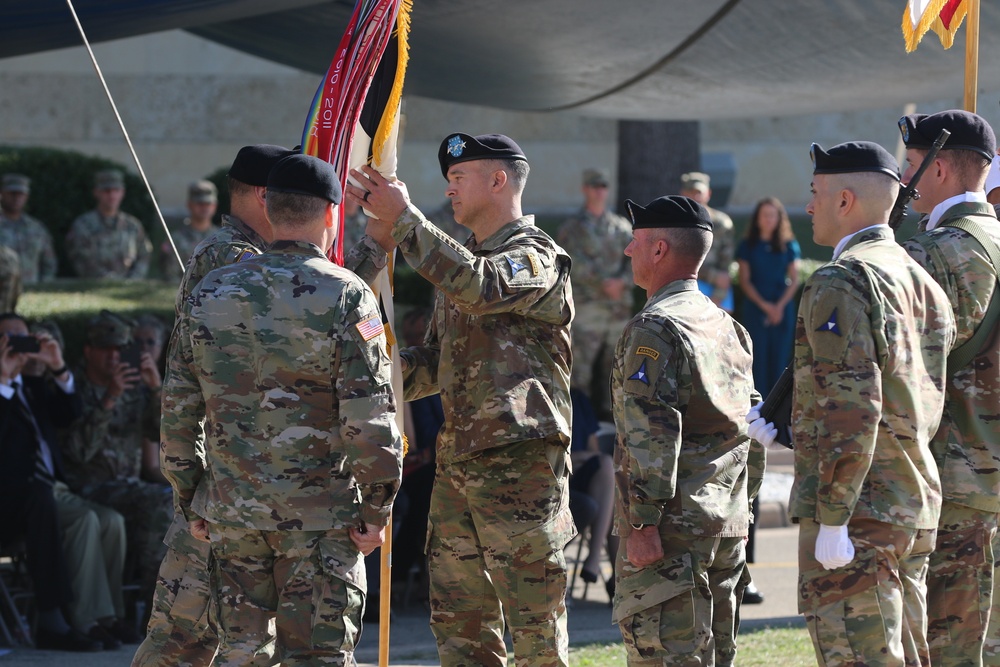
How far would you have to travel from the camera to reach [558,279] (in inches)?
205

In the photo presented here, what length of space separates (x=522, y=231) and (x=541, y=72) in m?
3.20

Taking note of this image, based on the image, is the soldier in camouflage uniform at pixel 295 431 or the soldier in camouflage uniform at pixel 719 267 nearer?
the soldier in camouflage uniform at pixel 295 431

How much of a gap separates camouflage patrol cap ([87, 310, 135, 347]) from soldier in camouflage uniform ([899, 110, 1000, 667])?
470cm

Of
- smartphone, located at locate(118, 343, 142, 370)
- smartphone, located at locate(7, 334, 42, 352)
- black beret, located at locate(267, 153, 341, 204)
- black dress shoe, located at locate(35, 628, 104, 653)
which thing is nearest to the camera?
black beret, located at locate(267, 153, 341, 204)

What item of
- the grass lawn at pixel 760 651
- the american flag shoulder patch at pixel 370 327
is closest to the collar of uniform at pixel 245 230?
the american flag shoulder patch at pixel 370 327

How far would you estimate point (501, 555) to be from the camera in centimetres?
509

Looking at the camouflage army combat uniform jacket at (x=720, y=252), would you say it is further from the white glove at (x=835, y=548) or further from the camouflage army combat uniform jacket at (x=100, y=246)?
the white glove at (x=835, y=548)

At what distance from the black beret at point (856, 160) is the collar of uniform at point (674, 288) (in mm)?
709

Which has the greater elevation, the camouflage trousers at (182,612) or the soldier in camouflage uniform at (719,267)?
the soldier in camouflage uniform at (719,267)

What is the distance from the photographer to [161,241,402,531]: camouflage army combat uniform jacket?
438 cm

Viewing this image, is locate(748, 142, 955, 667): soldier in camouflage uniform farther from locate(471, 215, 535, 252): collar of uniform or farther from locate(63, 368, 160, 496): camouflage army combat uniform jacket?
locate(63, 368, 160, 496): camouflage army combat uniform jacket

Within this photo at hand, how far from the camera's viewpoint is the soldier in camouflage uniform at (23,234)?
12.5m

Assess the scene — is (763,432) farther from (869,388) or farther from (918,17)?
(918,17)

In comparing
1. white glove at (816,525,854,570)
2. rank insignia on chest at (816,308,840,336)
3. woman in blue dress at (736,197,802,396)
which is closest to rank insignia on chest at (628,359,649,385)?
rank insignia on chest at (816,308,840,336)
